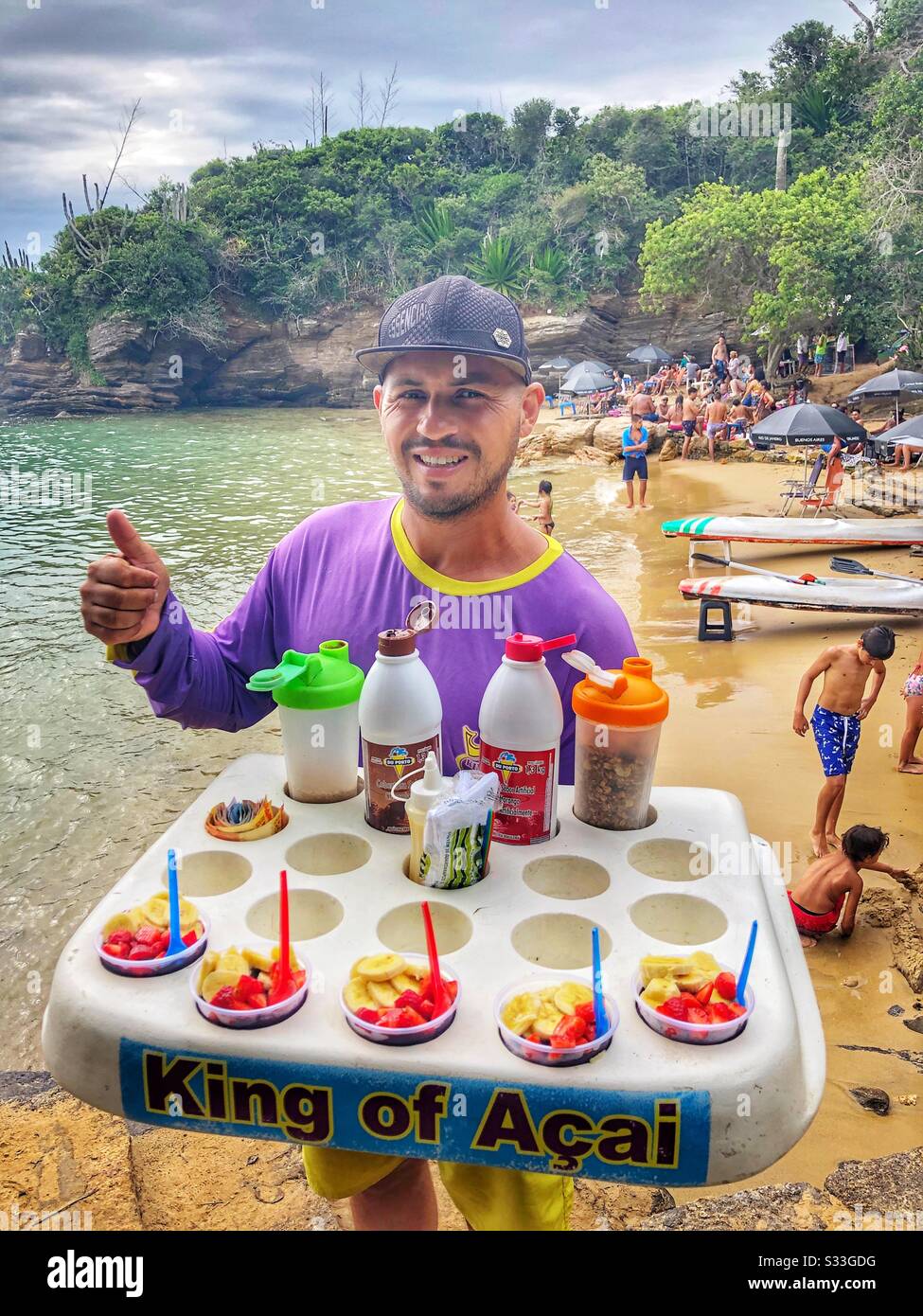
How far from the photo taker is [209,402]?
48.2m

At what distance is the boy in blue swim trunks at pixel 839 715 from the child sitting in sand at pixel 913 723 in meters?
1.00

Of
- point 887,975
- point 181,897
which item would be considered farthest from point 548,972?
point 887,975

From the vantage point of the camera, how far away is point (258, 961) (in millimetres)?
1652

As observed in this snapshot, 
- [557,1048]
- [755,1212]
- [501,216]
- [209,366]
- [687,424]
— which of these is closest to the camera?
[557,1048]

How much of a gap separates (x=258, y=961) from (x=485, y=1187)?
0.80 m

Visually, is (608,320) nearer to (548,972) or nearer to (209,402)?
(209,402)

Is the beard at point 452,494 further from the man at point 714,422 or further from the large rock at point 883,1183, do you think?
the man at point 714,422

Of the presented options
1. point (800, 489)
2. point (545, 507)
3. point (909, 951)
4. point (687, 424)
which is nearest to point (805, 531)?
point (545, 507)

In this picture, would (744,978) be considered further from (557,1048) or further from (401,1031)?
(401,1031)

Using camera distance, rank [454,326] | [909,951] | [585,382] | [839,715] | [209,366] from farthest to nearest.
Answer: [209,366] < [585,382] < [839,715] < [909,951] < [454,326]

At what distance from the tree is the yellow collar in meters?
25.9

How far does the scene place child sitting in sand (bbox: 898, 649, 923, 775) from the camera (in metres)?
7.07

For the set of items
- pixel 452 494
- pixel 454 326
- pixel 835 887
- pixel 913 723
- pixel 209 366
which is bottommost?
pixel 835 887

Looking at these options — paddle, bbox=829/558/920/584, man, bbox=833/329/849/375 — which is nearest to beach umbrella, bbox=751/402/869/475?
paddle, bbox=829/558/920/584
